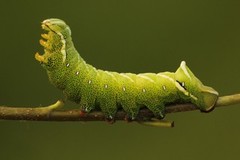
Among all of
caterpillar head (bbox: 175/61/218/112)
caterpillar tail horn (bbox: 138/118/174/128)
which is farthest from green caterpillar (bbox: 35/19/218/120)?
caterpillar tail horn (bbox: 138/118/174/128)

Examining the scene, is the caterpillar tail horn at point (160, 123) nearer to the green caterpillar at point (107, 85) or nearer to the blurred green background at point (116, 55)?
the green caterpillar at point (107, 85)

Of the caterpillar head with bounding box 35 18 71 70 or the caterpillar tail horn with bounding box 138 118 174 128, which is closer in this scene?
the caterpillar tail horn with bounding box 138 118 174 128

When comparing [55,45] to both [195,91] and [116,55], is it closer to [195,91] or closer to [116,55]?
[195,91]

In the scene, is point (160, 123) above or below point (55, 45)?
below

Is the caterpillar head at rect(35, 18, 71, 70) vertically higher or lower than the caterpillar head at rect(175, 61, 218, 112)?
higher

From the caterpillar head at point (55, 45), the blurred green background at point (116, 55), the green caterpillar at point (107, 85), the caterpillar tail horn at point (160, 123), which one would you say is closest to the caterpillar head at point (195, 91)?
the green caterpillar at point (107, 85)

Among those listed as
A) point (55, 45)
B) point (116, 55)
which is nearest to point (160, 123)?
point (55, 45)

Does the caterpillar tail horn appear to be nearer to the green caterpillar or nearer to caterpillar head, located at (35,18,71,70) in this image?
the green caterpillar

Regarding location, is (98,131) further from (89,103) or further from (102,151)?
(89,103)
